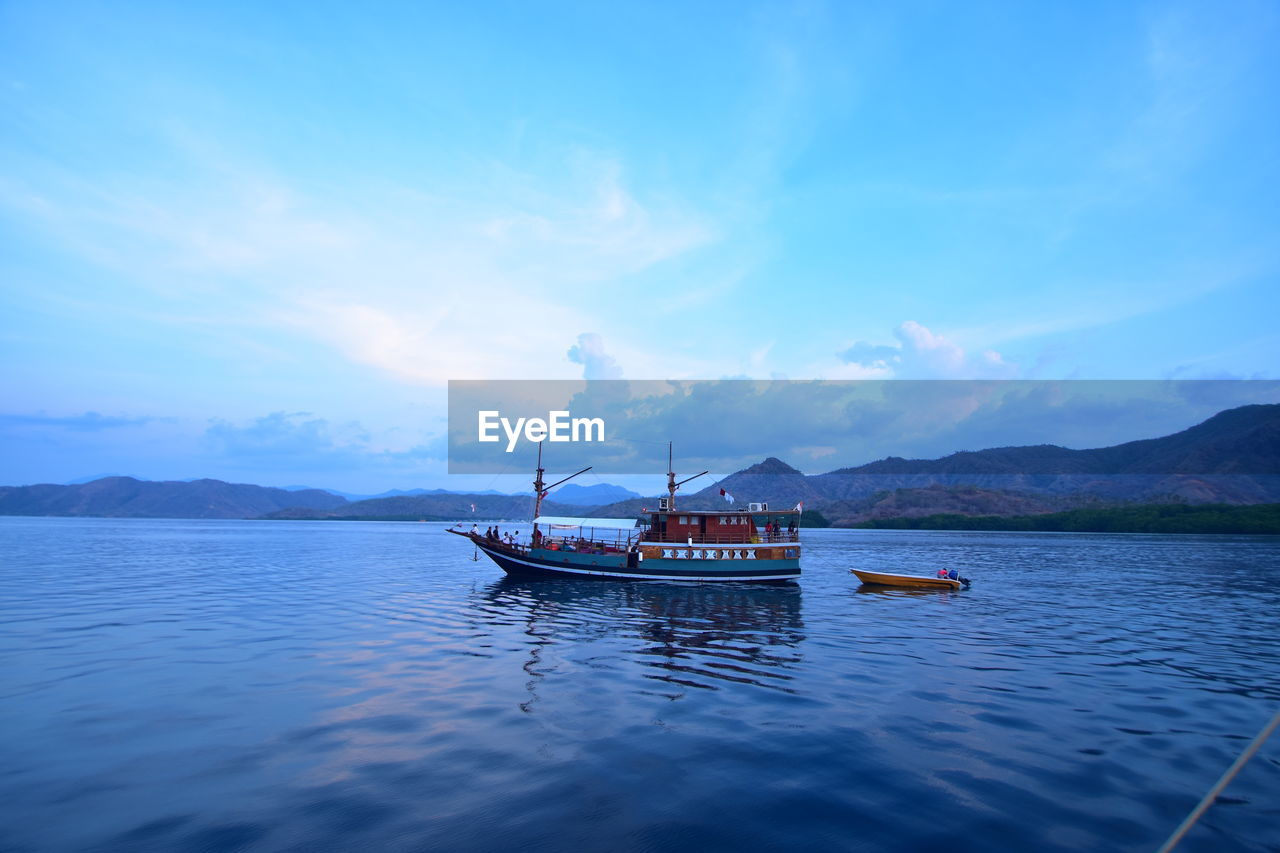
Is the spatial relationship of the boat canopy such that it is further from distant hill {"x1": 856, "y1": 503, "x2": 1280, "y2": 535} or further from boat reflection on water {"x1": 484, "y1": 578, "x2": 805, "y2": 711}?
distant hill {"x1": 856, "y1": 503, "x2": 1280, "y2": 535}

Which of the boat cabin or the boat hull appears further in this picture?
the boat cabin

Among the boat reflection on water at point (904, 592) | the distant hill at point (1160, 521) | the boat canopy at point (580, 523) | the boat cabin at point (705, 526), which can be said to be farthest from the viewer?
the distant hill at point (1160, 521)

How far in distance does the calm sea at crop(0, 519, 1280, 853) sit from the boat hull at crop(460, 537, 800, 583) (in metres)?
15.4

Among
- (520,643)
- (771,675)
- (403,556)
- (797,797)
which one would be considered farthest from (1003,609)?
(403,556)

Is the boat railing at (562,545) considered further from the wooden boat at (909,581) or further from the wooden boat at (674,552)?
the wooden boat at (909,581)

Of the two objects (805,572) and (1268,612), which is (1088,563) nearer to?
(805,572)

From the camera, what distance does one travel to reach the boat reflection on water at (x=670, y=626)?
2253 cm

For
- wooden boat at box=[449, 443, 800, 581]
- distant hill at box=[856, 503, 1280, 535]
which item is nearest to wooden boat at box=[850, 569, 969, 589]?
wooden boat at box=[449, 443, 800, 581]

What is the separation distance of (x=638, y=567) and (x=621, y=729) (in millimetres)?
36354

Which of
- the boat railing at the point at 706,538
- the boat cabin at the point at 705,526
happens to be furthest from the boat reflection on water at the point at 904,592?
the boat cabin at the point at 705,526

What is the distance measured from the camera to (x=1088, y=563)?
3009 inches

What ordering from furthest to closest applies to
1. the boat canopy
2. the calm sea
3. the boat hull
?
the boat canopy < the boat hull < the calm sea

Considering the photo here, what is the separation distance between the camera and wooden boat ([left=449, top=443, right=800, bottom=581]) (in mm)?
51969

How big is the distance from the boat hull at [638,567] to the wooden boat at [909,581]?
629cm
